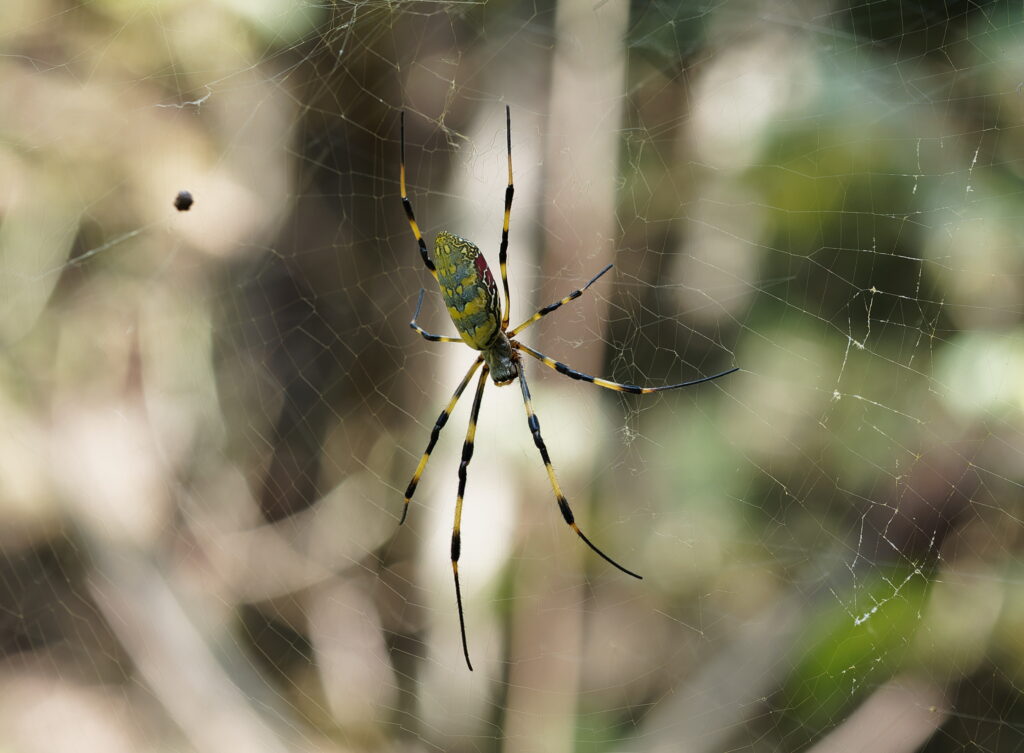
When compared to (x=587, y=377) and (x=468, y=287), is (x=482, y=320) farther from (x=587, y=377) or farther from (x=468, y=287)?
(x=587, y=377)

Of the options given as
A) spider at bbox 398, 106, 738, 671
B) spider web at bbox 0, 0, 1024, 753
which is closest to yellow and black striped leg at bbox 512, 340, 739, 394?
spider at bbox 398, 106, 738, 671

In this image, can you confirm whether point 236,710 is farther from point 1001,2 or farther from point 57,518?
point 1001,2

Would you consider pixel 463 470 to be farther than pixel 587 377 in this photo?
Yes

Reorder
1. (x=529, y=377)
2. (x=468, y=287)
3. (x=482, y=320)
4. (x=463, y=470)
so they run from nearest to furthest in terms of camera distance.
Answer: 1. (x=468, y=287)
2. (x=482, y=320)
3. (x=463, y=470)
4. (x=529, y=377)

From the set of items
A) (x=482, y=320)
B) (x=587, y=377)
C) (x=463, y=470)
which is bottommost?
(x=463, y=470)

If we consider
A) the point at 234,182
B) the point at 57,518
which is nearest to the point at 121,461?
the point at 57,518

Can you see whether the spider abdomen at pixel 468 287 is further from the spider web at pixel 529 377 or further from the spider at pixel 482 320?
the spider web at pixel 529 377

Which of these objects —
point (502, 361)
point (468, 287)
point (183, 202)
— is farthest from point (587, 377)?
point (183, 202)

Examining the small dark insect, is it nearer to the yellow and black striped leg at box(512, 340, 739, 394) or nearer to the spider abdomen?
the spider abdomen
